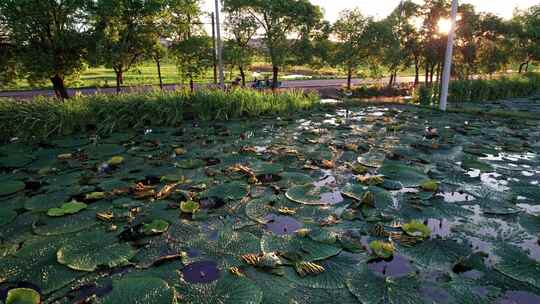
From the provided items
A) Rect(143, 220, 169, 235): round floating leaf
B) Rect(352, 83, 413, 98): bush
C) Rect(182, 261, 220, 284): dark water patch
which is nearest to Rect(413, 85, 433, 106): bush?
Rect(352, 83, 413, 98): bush

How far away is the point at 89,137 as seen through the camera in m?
6.14

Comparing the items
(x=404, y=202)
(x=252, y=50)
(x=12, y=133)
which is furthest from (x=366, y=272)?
(x=252, y=50)

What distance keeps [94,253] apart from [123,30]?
993cm

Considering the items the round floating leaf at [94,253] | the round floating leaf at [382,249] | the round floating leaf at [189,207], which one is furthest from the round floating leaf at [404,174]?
the round floating leaf at [94,253]

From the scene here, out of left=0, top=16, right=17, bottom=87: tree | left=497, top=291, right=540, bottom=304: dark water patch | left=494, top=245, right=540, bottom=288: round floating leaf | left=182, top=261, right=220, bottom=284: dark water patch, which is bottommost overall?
left=497, top=291, right=540, bottom=304: dark water patch

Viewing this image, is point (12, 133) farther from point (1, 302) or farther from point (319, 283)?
Answer: point (319, 283)

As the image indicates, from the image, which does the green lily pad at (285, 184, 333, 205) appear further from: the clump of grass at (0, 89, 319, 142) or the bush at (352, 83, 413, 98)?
the bush at (352, 83, 413, 98)

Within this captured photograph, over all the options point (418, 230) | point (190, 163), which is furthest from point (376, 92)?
point (418, 230)

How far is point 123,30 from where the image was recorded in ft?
34.0

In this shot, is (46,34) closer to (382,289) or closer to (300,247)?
(300,247)

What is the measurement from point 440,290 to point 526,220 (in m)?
1.69

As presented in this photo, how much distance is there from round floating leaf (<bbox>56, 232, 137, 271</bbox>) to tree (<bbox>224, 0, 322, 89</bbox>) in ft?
40.4

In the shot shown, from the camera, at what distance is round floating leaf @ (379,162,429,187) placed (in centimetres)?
394

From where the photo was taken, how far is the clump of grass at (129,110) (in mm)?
6047
